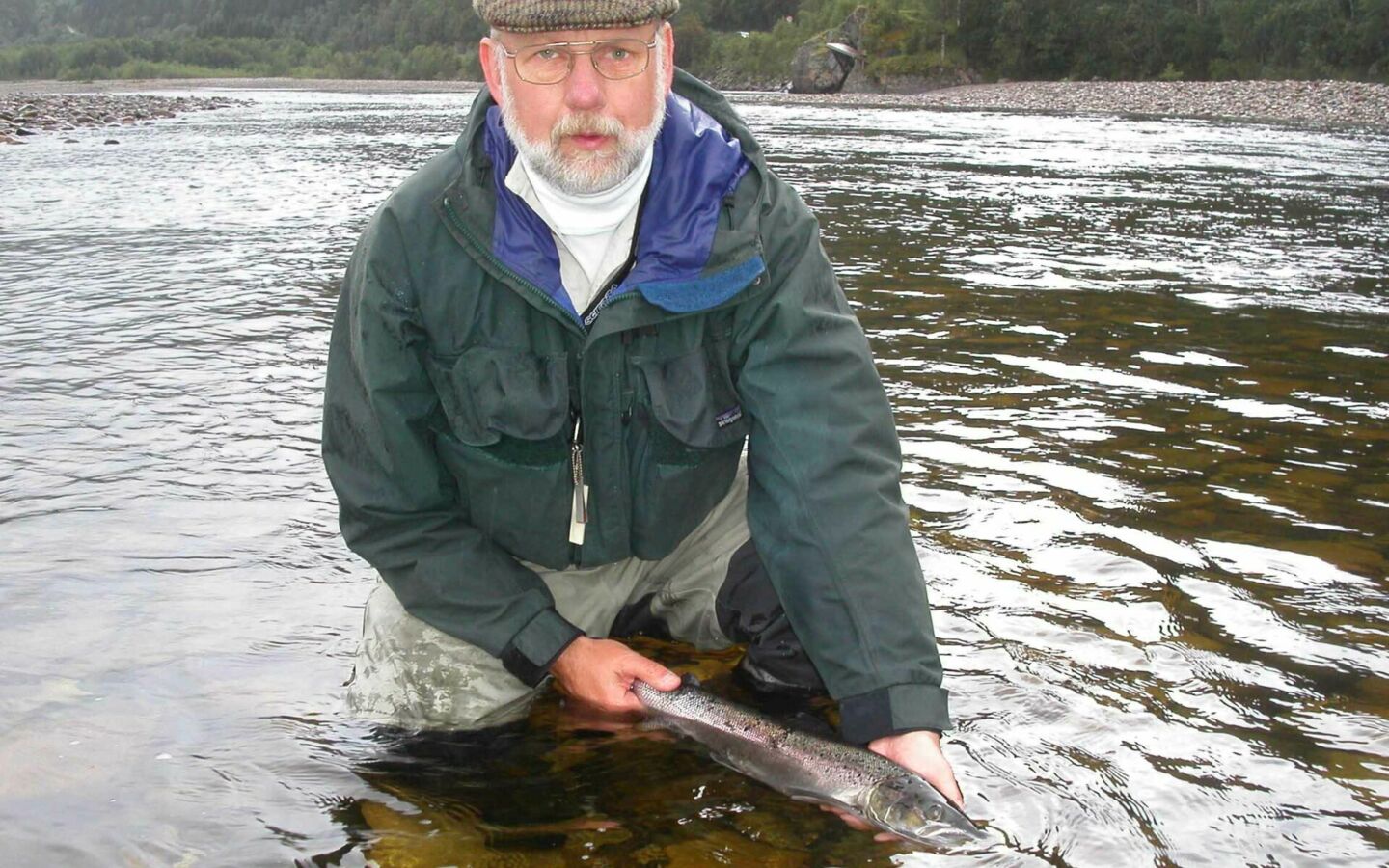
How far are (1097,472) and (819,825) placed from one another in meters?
3.10

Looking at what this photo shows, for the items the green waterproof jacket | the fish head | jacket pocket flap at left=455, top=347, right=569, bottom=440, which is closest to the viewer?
the fish head

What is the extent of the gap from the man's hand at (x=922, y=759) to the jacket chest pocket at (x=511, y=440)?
1085mm

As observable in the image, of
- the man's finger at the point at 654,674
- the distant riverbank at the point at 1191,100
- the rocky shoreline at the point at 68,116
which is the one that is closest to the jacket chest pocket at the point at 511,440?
the man's finger at the point at 654,674

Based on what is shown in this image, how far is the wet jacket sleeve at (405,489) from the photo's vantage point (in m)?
3.29

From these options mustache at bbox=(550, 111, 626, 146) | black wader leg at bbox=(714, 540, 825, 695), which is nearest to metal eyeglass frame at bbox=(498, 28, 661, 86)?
mustache at bbox=(550, 111, 626, 146)

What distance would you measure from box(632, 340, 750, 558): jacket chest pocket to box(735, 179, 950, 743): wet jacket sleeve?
79mm

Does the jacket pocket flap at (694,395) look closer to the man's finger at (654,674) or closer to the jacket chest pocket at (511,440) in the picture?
the jacket chest pocket at (511,440)

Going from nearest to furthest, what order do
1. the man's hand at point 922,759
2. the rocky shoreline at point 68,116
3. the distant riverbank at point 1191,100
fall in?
the man's hand at point 922,759 < the rocky shoreline at point 68,116 < the distant riverbank at point 1191,100

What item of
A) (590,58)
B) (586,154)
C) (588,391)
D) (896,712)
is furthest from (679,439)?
(590,58)

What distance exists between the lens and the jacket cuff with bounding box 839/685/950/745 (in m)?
3.04

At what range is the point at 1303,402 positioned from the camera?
684cm

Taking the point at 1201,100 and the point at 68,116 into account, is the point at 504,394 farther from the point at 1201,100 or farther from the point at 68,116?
the point at 1201,100

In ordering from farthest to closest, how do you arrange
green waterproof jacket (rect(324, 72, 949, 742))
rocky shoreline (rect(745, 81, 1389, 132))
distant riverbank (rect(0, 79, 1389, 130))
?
distant riverbank (rect(0, 79, 1389, 130)) → rocky shoreline (rect(745, 81, 1389, 132)) → green waterproof jacket (rect(324, 72, 949, 742))

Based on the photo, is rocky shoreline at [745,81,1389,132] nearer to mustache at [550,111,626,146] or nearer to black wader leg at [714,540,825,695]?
black wader leg at [714,540,825,695]
